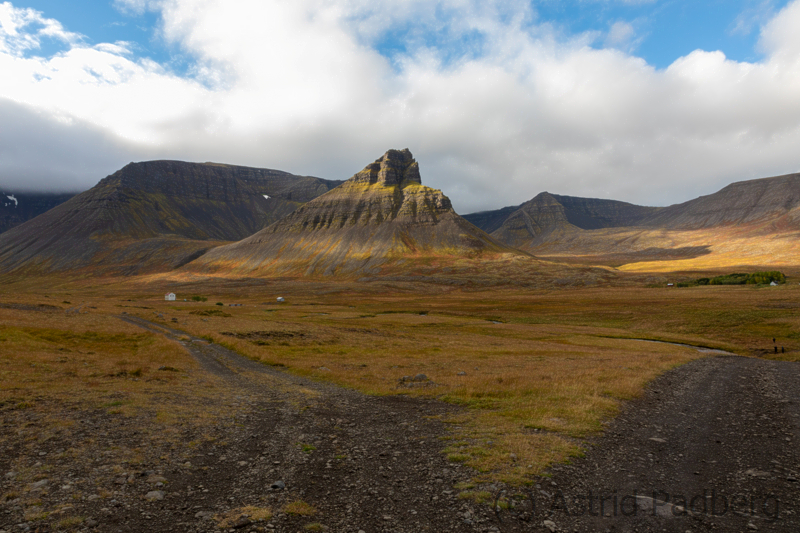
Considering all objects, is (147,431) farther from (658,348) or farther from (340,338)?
(658,348)

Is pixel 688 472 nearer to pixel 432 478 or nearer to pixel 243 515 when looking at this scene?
pixel 432 478

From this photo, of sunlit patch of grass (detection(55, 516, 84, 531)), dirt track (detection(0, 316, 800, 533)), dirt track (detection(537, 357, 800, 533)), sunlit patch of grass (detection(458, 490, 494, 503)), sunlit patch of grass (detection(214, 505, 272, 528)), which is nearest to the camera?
sunlit patch of grass (detection(55, 516, 84, 531))

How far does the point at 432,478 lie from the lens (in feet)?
34.2

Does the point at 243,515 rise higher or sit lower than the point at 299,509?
higher

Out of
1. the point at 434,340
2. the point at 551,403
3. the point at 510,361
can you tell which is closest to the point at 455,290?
the point at 434,340

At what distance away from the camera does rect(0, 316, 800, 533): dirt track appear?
8328 millimetres

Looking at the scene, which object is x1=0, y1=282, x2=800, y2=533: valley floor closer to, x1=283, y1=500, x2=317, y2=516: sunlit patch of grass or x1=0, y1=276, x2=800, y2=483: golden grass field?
x1=283, y1=500, x2=317, y2=516: sunlit patch of grass

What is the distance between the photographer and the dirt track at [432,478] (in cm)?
833

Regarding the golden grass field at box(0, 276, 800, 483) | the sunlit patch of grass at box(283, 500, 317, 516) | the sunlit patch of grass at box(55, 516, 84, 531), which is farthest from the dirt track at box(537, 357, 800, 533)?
the sunlit patch of grass at box(55, 516, 84, 531)

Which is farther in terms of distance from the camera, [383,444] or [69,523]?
[383,444]

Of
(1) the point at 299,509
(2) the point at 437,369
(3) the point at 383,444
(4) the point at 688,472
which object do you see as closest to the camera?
(1) the point at 299,509

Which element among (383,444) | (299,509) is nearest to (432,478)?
(383,444)

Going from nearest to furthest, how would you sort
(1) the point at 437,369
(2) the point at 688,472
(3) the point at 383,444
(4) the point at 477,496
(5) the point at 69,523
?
(5) the point at 69,523 < (4) the point at 477,496 < (2) the point at 688,472 < (3) the point at 383,444 < (1) the point at 437,369

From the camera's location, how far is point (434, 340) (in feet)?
167
